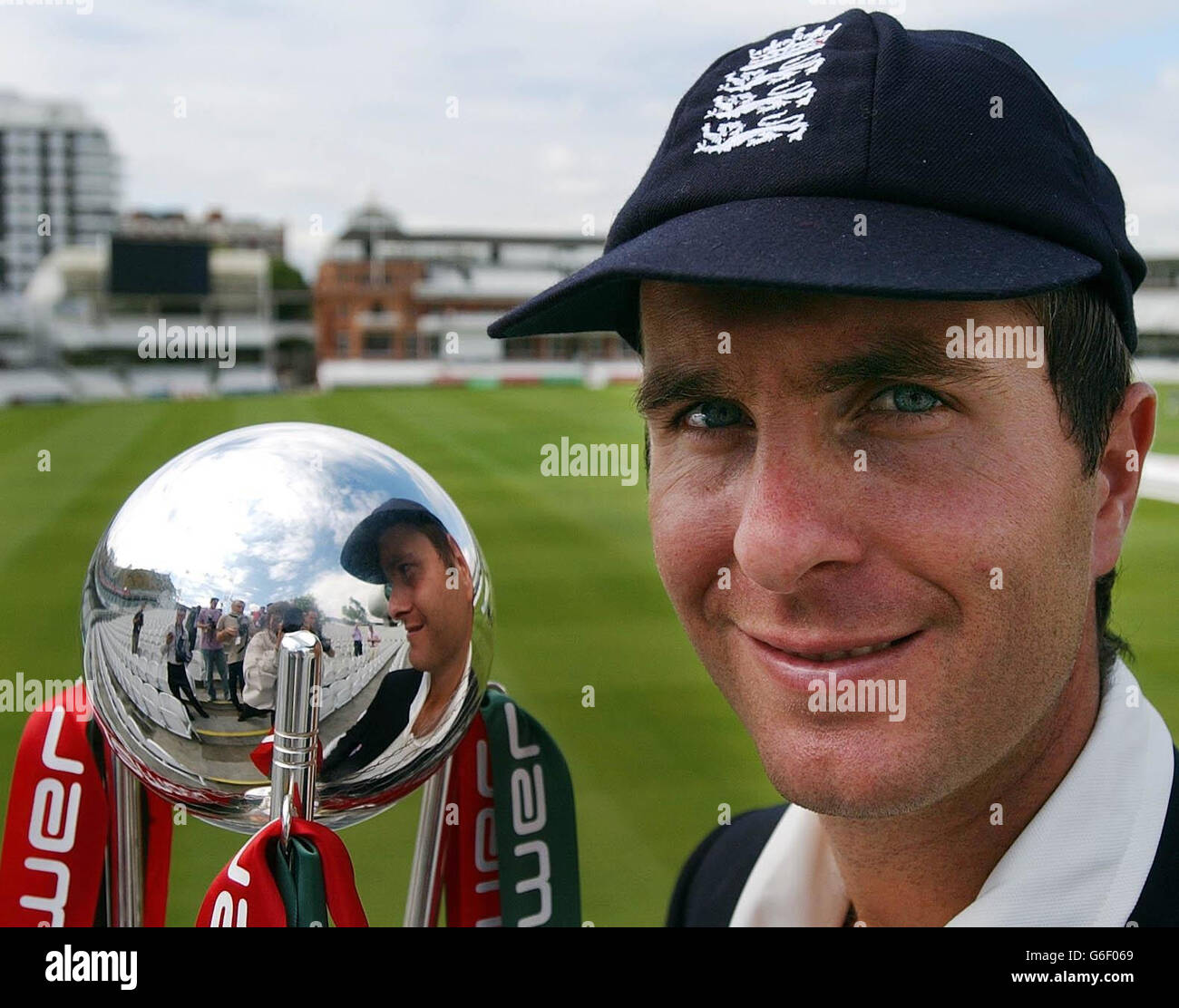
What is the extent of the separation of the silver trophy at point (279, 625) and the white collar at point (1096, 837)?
61cm

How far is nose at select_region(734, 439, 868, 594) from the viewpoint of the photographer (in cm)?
135

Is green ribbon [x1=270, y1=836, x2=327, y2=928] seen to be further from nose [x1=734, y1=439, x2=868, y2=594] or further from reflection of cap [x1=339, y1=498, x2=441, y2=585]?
nose [x1=734, y1=439, x2=868, y2=594]

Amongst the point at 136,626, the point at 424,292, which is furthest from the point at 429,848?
the point at 424,292

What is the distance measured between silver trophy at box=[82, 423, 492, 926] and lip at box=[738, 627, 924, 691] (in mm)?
374

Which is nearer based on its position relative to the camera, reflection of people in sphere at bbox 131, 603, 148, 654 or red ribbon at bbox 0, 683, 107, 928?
reflection of people in sphere at bbox 131, 603, 148, 654

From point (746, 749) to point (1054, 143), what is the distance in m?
5.49

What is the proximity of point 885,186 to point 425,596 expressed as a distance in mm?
710

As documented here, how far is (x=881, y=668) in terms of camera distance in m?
1.41

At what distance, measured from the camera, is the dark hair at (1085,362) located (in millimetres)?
1449

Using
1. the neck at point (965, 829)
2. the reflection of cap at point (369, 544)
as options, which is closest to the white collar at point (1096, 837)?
the neck at point (965, 829)

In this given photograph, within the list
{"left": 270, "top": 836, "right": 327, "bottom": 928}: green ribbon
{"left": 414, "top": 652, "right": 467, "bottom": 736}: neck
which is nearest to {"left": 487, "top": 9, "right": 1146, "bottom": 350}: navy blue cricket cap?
{"left": 414, "top": 652, "right": 467, "bottom": 736}: neck

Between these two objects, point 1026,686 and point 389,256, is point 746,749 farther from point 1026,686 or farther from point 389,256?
point 389,256

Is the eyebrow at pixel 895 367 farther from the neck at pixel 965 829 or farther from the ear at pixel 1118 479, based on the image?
the neck at pixel 965 829
